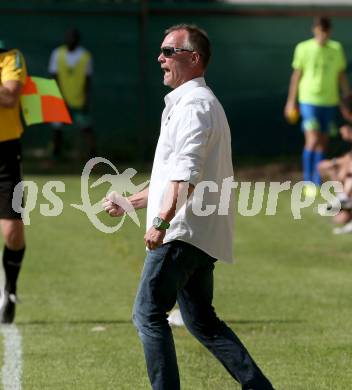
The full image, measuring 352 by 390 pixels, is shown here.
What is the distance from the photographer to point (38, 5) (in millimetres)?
21984

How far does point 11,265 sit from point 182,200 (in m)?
3.73

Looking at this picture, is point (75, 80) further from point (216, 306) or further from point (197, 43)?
point (197, 43)

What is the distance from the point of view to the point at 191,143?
6.10 m

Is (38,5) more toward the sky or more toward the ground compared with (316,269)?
more toward the sky

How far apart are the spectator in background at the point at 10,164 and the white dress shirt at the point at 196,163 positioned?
279 cm

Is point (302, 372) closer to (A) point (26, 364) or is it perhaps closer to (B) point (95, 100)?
(A) point (26, 364)

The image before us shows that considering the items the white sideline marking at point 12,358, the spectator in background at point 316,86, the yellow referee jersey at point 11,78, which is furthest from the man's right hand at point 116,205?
the spectator in background at point 316,86

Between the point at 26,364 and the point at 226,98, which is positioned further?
the point at 226,98

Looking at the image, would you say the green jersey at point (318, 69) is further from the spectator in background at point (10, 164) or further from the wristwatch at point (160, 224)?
the wristwatch at point (160, 224)

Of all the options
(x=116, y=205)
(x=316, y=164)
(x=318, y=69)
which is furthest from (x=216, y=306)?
(x=318, y=69)

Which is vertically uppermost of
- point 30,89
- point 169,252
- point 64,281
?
point 30,89

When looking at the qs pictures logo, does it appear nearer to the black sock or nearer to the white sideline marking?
the black sock

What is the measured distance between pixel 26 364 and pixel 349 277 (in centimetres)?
428

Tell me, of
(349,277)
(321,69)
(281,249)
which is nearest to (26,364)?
(349,277)
